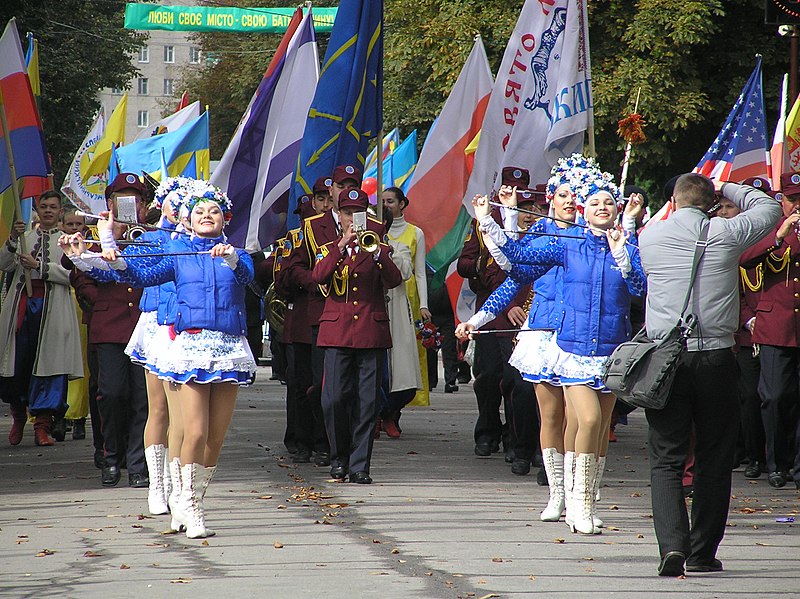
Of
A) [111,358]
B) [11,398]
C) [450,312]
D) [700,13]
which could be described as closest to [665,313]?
[111,358]

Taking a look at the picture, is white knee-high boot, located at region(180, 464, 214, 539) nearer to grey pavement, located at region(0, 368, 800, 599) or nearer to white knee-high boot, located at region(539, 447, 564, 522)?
grey pavement, located at region(0, 368, 800, 599)

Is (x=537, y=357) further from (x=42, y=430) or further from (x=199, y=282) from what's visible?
(x=42, y=430)

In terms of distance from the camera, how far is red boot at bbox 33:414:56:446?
44.0 feet

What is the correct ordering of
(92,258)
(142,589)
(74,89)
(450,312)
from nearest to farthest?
1. (142,589)
2. (92,258)
3. (450,312)
4. (74,89)

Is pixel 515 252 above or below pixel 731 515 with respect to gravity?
above

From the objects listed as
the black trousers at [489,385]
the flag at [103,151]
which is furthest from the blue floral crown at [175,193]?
the flag at [103,151]

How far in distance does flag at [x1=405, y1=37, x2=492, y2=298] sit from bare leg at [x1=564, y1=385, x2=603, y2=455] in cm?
608

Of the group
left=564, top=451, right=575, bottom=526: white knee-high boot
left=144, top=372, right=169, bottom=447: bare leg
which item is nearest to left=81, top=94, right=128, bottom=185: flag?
left=144, top=372, right=169, bottom=447: bare leg

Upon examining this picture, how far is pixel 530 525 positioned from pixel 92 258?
9.60 feet

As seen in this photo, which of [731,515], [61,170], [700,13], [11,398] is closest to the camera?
[731,515]

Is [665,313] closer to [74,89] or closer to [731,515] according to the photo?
[731,515]

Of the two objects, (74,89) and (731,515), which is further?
(74,89)

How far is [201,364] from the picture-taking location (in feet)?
27.3

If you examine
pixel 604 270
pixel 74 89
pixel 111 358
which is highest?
pixel 74 89
